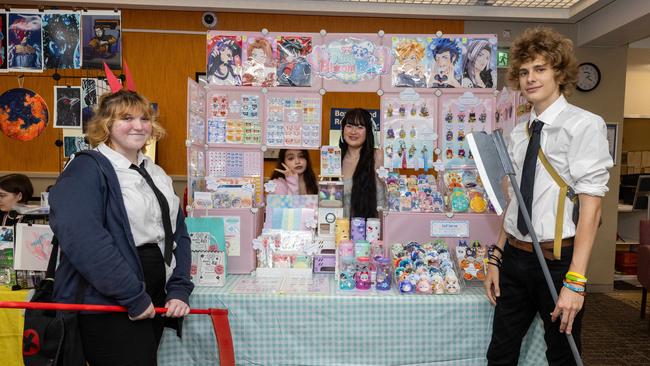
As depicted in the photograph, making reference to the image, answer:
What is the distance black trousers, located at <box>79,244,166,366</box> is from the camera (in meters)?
1.45

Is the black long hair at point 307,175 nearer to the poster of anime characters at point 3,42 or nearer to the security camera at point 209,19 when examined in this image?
the poster of anime characters at point 3,42

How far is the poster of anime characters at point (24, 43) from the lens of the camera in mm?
2619

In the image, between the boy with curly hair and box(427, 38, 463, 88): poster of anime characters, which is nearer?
the boy with curly hair

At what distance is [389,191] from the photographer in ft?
7.98

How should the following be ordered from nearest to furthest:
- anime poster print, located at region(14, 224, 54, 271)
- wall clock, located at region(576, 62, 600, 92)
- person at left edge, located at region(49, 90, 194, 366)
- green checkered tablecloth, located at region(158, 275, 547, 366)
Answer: person at left edge, located at region(49, 90, 194, 366) < green checkered tablecloth, located at region(158, 275, 547, 366) < anime poster print, located at region(14, 224, 54, 271) < wall clock, located at region(576, 62, 600, 92)

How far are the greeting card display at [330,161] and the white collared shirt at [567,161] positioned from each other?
108cm

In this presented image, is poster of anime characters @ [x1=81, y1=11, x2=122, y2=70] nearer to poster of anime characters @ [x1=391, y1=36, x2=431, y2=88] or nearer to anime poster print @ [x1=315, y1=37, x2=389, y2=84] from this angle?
anime poster print @ [x1=315, y1=37, x2=389, y2=84]

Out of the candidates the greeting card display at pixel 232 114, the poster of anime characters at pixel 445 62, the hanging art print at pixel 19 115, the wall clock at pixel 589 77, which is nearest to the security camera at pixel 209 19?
the hanging art print at pixel 19 115

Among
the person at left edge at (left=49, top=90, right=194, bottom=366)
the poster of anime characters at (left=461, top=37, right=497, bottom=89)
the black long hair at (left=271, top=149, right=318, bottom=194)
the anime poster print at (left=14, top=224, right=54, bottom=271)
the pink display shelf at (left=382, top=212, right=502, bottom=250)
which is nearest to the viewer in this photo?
the person at left edge at (left=49, top=90, right=194, bottom=366)

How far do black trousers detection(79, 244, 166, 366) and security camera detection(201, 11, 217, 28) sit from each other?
4137 millimetres

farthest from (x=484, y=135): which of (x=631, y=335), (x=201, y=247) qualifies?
(x=631, y=335)

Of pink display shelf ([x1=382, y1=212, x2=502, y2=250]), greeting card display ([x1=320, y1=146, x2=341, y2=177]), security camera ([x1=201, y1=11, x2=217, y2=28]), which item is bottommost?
pink display shelf ([x1=382, y1=212, x2=502, y2=250])

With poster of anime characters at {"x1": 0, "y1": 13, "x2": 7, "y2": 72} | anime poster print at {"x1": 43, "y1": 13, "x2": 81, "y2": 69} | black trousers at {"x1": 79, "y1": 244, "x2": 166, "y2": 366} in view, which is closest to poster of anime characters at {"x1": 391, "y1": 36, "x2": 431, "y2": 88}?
black trousers at {"x1": 79, "y1": 244, "x2": 166, "y2": 366}

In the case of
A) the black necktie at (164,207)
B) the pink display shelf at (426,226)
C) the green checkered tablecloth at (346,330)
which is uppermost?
the black necktie at (164,207)
